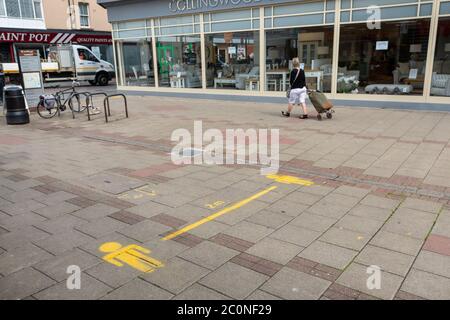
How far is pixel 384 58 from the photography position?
39.3 ft

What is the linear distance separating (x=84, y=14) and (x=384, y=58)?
1076 inches

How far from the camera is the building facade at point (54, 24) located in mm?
23828

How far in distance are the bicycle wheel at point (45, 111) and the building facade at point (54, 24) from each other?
1115 centimetres

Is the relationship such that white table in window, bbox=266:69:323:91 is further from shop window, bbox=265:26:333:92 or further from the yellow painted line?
the yellow painted line

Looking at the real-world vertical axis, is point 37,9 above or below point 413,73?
above

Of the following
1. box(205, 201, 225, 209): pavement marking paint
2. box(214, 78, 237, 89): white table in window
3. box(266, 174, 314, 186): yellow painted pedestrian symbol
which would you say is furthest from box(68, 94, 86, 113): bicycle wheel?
box(205, 201, 225, 209): pavement marking paint

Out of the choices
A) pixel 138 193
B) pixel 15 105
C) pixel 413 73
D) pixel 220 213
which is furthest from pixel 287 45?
pixel 220 213

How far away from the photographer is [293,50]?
13.4 metres

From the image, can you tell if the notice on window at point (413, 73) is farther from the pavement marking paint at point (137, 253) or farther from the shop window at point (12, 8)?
the shop window at point (12, 8)

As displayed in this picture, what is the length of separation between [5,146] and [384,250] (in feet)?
26.4

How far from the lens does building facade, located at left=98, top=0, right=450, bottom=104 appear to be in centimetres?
1123

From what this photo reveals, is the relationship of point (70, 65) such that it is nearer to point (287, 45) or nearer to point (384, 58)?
point (287, 45)

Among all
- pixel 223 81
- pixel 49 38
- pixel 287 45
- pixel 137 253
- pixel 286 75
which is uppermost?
pixel 49 38

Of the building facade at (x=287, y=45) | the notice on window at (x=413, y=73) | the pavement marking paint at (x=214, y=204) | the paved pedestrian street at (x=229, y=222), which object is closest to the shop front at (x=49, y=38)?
the building facade at (x=287, y=45)
